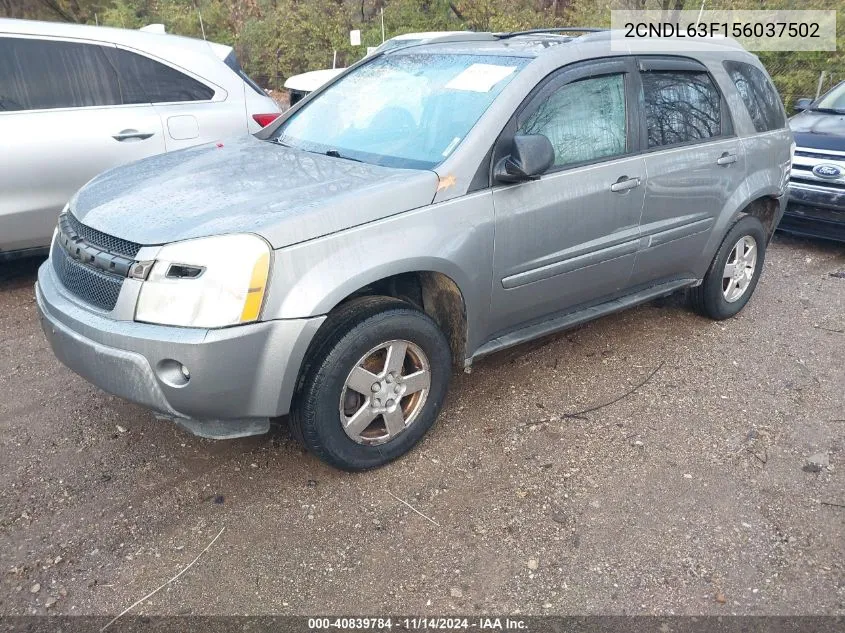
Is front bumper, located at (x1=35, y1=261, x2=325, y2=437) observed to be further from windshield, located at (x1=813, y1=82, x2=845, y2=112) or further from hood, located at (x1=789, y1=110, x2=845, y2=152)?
windshield, located at (x1=813, y1=82, x2=845, y2=112)

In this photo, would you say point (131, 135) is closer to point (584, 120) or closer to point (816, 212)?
point (584, 120)

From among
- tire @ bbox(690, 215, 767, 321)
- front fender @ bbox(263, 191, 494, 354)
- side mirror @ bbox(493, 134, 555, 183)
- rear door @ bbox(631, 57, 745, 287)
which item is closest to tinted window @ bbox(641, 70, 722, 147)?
rear door @ bbox(631, 57, 745, 287)

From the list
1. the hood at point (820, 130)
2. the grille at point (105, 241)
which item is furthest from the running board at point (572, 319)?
the hood at point (820, 130)

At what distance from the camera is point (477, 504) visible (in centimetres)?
288

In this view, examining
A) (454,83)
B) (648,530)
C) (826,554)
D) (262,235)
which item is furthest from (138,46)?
(826,554)

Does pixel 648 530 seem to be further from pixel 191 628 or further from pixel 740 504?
pixel 191 628

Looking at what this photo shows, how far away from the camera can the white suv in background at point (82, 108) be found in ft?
14.8

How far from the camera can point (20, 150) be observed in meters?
4.45

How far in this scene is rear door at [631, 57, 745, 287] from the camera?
3.80 meters

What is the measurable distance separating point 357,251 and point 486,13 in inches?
538

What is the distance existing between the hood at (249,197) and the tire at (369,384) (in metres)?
0.40

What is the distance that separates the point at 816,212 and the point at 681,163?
9.86 feet

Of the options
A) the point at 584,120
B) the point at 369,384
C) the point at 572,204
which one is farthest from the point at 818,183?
the point at 369,384

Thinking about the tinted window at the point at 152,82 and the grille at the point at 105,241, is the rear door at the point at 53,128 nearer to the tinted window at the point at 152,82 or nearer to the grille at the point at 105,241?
the tinted window at the point at 152,82
